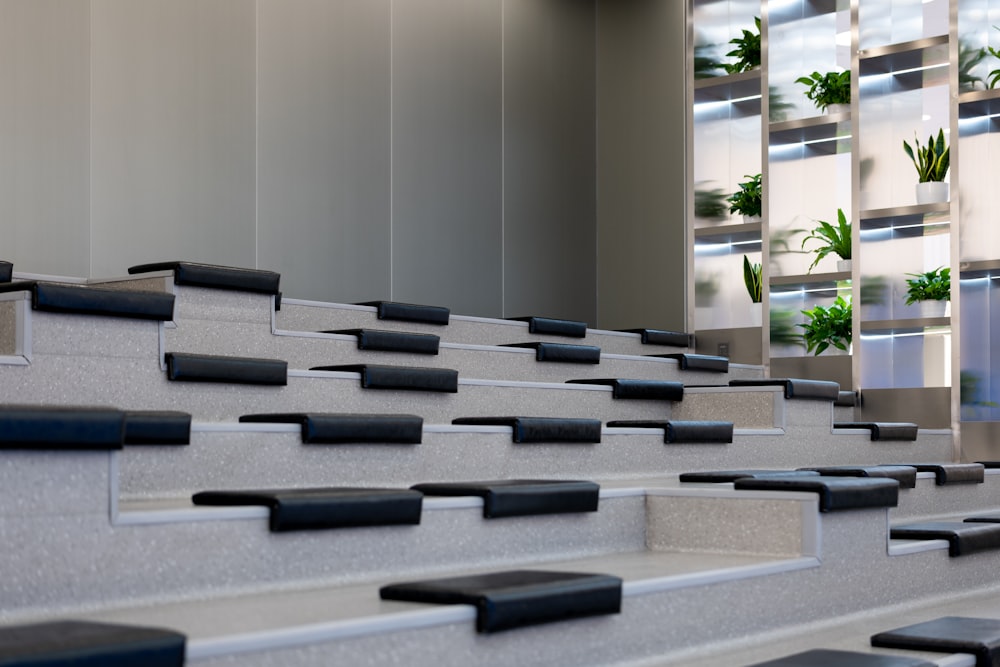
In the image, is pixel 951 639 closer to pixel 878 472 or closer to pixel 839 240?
pixel 878 472

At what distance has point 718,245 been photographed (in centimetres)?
547

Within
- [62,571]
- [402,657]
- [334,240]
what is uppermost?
[334,240]

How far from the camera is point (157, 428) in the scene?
1852 millimetres

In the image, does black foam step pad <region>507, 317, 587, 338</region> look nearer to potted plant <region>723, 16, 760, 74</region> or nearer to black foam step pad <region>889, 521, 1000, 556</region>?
black foam step pad <region>889, 521, 1000, 556</region>

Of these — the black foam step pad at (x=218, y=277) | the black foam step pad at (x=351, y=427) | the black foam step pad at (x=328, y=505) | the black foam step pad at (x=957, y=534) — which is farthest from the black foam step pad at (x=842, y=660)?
the black foam step pad at (x=218, y=277)

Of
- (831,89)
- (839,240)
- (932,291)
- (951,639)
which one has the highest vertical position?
(831,89)

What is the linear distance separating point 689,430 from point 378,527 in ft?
4.53

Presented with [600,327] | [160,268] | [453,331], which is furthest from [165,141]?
[600,327]

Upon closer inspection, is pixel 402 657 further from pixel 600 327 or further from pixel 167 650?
pixel 600 327

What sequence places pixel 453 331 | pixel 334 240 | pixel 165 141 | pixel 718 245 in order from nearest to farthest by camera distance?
pixel 453 331
pixel 165 141
pixel 334 240
pixel 718 245

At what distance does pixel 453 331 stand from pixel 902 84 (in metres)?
2.43

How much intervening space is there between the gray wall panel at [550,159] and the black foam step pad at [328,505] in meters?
3.66

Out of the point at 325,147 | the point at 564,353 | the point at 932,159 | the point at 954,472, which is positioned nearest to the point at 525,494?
the point at 564,353

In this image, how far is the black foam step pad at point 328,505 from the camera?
170 centimetres
